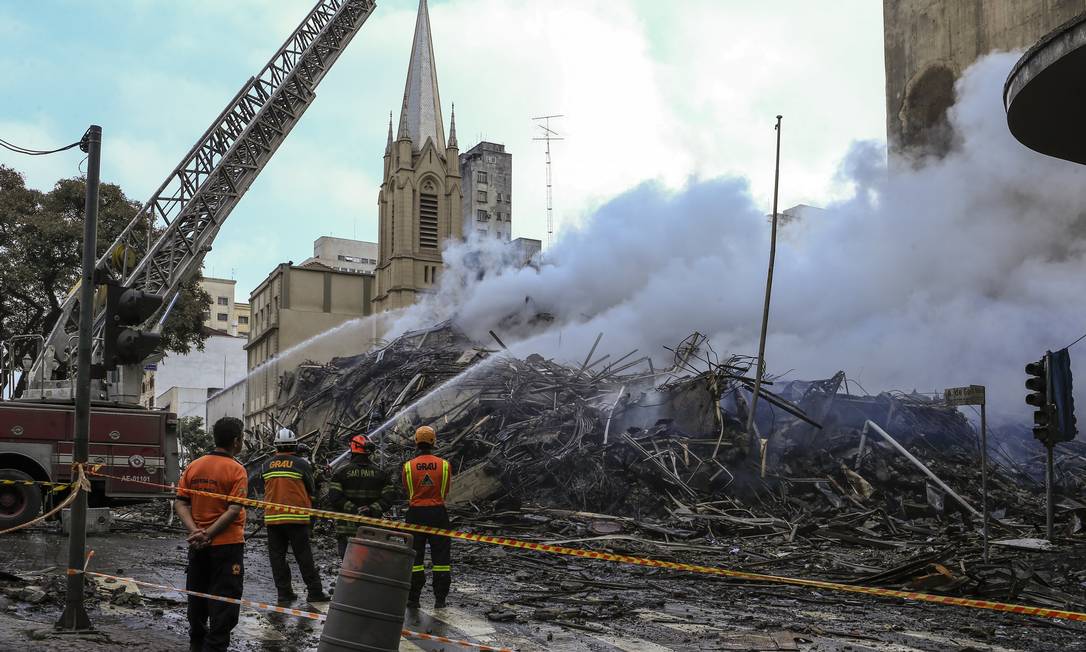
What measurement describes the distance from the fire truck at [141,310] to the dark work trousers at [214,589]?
5.99 feet

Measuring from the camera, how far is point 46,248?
1130 inches

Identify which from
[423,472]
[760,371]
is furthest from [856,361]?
[423,472]

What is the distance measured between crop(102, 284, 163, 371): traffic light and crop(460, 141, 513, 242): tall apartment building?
92.7 metres

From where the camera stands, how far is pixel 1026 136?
1174 centimetres

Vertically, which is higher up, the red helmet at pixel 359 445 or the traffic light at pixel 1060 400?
the traffic light at pixel 1060 400

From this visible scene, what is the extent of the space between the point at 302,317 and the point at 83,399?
7252cm

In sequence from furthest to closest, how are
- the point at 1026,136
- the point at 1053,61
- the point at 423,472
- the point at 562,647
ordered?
the point at 1026,136, the point at 1053,61, the point at 423,472, the point at 562,647

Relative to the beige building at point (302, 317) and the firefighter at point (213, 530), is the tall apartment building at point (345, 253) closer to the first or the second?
the beige building at point (302, 317)

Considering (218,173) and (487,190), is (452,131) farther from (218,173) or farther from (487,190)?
(218,173)

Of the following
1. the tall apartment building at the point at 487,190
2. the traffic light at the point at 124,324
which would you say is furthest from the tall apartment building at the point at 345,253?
the traffic light at the point at 124,324

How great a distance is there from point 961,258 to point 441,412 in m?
17.2

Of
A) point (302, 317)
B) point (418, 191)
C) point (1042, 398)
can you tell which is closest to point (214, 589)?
point (1042, 398)

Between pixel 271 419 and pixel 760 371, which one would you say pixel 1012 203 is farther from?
pixel 271 419

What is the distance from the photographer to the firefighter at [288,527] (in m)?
8.72
